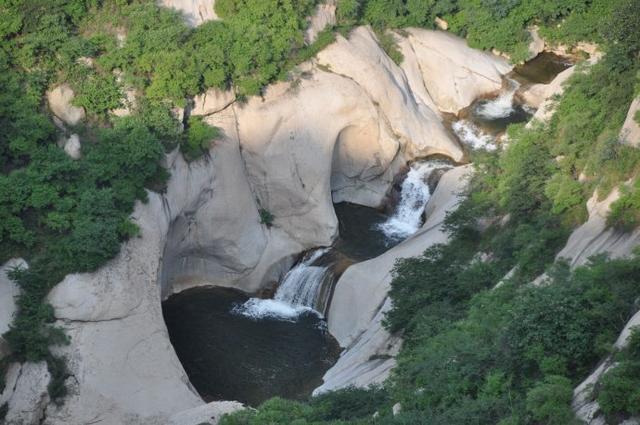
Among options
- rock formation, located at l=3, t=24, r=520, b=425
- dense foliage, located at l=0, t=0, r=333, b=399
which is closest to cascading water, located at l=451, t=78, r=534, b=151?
rock formation, located at l=3, t=24, r=520, b=425

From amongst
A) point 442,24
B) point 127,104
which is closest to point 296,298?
point 127,104

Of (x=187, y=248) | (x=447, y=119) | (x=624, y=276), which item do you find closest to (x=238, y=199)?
(x=187, y=248)

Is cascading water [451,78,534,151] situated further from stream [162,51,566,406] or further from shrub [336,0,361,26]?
shrub [336,0,361,26]

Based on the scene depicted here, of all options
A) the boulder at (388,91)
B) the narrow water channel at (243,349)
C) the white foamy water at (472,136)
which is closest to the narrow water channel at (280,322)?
A: the narrow water channel at (243,349)

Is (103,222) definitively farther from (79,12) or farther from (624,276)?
(624,276)

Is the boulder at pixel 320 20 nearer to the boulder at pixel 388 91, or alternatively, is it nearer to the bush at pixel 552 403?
the boulder at pixel 388 91
